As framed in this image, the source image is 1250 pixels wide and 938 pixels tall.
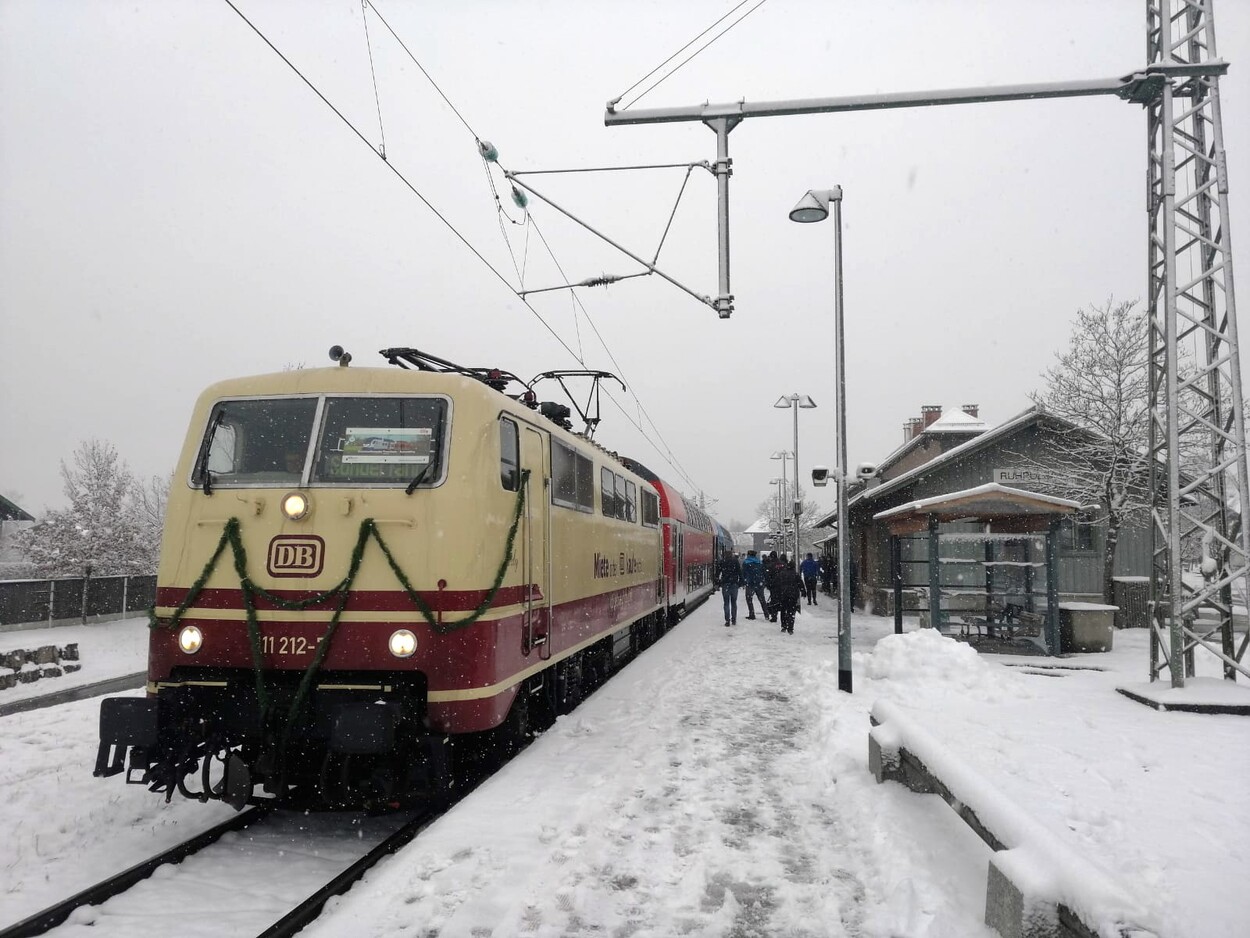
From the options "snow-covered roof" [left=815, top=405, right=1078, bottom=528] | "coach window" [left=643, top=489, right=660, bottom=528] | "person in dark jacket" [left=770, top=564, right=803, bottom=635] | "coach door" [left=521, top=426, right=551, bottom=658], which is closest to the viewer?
"coach door" [left=521, top=426, right=551, bottom=658]

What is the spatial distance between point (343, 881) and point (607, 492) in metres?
5.85

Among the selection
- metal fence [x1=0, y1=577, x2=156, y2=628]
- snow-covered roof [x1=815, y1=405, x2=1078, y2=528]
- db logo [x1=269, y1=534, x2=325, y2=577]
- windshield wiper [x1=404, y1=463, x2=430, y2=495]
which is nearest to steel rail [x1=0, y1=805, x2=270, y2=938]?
db logo [x1=269, y1=534, x2=325, y2=577]

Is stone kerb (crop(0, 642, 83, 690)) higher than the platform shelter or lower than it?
lower

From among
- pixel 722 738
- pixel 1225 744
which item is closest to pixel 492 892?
pixel 722 738

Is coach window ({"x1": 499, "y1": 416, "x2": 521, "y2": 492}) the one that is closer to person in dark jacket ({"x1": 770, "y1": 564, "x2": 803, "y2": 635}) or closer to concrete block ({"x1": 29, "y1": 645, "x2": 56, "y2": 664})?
concrete block ({"x1": 29, "y1": 645, "x2": 56, "y2": 664})

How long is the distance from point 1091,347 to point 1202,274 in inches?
452

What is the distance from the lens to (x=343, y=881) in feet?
13.8

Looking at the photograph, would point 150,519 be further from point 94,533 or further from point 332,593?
point 332,593

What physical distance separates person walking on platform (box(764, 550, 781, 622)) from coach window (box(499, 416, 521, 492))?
12.6m

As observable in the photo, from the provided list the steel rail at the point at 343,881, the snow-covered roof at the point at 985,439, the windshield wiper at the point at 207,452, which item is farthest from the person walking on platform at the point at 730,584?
the windshield wiper at the point at 207,452

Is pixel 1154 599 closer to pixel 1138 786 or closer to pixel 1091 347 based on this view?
pixel 1138 786

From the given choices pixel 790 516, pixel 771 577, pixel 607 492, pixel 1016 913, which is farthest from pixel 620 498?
pixel 790 516

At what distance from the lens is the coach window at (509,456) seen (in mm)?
5773

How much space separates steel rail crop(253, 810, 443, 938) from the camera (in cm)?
370
